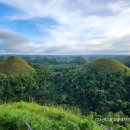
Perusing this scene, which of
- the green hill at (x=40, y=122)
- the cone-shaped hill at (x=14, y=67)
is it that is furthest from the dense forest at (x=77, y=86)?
the green hill at (x=40, y=122)

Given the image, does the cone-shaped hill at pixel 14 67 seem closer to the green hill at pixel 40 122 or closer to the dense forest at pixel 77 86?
the dense forest at pixel 77 86

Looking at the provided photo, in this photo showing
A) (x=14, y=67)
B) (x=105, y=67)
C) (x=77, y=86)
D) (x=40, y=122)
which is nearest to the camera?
(x=40, y=122)

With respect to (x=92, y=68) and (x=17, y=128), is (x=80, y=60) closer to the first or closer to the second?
(x=92, y=68)

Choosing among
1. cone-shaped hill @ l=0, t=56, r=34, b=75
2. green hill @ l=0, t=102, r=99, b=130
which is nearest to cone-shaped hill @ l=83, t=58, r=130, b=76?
cone-shaped hill @ l=0, t=56, r=34, b=75

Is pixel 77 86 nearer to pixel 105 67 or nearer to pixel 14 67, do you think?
pixel 105 67

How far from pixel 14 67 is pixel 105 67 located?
28.1 m

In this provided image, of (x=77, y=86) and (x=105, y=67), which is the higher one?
(x=105, y=67)

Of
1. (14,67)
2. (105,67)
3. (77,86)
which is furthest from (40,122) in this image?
(14,67)

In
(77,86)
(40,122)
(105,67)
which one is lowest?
(77,86)

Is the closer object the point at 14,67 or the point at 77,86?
the point at 77,86

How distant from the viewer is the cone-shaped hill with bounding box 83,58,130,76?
81.1 metres

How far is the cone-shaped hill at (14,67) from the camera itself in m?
84.9

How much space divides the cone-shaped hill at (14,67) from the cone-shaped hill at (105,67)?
61.4 ft

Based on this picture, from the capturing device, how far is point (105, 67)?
8469 centimetres
